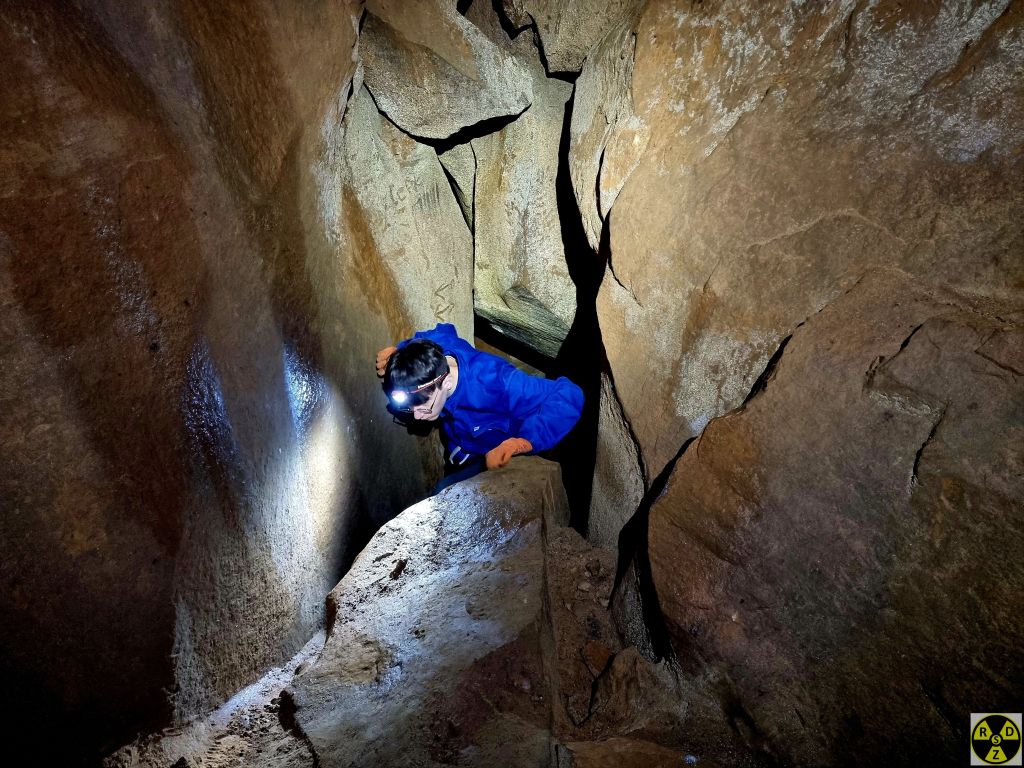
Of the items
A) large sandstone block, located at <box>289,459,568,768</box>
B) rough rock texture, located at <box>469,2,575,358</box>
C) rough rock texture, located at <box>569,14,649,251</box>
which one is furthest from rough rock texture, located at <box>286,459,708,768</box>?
rough rock texture, located at <box>469,2,575,358</box>

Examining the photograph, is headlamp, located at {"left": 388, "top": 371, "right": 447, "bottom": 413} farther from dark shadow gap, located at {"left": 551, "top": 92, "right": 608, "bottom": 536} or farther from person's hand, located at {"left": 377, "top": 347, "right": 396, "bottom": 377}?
dark shadow gap, located at {"left": 551, "top": 92, "right": 608, "bottom": 536}

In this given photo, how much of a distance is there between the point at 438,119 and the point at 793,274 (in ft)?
8.96

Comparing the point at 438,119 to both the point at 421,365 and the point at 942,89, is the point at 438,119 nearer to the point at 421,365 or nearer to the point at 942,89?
the point at 421,365

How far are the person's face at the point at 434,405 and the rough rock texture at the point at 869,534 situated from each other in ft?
5.98

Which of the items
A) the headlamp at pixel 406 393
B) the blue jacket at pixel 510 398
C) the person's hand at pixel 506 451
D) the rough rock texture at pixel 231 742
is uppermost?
the headlamp at pixel 406 393

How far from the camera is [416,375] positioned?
302cm

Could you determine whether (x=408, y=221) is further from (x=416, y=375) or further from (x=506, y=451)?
(x=506, y=451)

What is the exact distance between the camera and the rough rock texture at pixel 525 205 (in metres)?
3.69

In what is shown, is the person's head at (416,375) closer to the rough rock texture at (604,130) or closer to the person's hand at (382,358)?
the person's hand at (382,358)

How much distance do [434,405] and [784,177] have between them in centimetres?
223

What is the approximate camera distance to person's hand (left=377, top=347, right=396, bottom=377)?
3.43 meters

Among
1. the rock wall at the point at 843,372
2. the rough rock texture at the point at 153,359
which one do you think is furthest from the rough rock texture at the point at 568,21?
the rough rock texture at the point at 153,359

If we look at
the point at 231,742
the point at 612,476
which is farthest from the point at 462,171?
the point at 231,742

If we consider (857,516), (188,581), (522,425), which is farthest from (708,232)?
(188,581)
